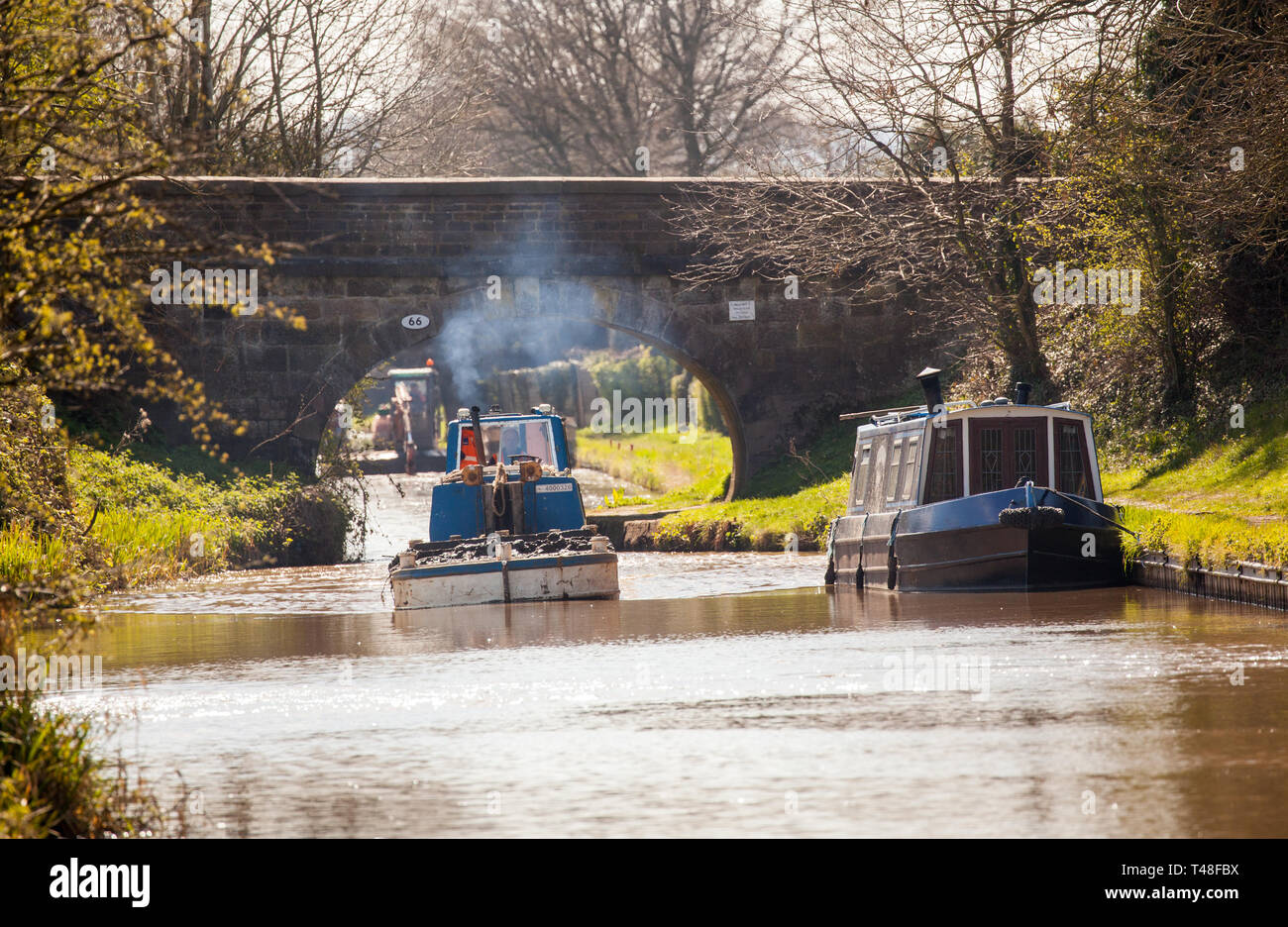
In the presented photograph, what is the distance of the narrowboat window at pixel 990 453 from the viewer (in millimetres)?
16875

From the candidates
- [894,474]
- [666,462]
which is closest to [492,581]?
[894,474]

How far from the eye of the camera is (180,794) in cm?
740

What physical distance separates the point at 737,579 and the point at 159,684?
896 cm

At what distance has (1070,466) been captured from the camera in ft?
55.4

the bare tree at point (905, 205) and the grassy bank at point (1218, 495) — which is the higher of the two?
the bare tree at point (905, 205)

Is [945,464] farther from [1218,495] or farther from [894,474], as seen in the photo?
[1218,495]

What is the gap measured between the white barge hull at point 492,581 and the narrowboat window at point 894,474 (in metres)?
3.51

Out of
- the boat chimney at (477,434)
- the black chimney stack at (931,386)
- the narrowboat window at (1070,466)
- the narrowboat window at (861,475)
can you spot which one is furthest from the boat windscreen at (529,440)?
the narrowboat window at (1070,466)

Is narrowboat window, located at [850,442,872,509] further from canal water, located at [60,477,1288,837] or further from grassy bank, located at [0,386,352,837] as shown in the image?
grassy bank, located at [0,386,352,837]

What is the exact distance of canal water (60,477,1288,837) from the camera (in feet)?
22.4

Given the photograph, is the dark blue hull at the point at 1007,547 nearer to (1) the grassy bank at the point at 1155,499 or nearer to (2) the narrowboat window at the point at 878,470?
(1) the grassy bank at the point at 1155,499
